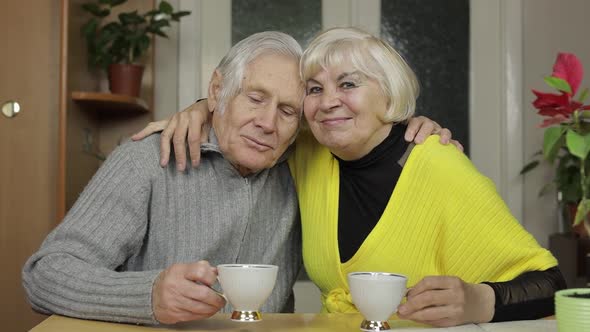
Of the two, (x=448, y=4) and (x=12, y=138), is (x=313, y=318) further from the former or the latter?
(x=448, y=4)

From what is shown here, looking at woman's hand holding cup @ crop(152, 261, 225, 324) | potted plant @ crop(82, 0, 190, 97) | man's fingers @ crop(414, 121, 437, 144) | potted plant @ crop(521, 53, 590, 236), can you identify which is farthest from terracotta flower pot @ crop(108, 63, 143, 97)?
potted plant @ crop(521, 53, 590, 236)

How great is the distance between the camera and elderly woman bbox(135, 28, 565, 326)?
4.68 ft

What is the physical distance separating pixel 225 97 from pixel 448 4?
7.47 feet

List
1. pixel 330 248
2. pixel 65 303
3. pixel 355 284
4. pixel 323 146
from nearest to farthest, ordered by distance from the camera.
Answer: pixel 355 284, pixel 65 303, pixel 330 248, pixel 323 146

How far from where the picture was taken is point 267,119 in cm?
151

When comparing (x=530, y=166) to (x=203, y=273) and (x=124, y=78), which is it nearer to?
(x=124, y=78)

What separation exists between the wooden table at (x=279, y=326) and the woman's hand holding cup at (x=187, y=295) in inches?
1.4

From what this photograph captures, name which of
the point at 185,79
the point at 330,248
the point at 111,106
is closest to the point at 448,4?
the point at 185,79

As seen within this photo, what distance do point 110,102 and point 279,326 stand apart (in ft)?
6.27

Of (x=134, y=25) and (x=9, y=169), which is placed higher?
(x=134, y=25)

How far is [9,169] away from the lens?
2422 mm

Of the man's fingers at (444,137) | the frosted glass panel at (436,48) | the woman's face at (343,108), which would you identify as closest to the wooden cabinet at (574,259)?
the frosted glass panel at (436,48)

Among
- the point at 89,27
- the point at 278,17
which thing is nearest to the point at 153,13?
the point at 89,27

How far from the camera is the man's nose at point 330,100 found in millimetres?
1535
